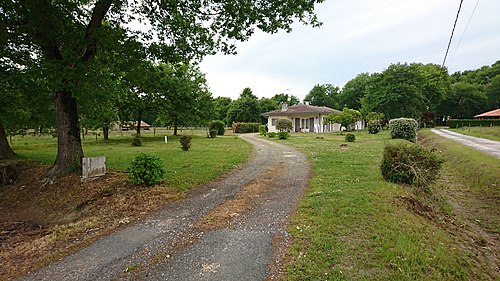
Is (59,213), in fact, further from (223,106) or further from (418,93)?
(223,106)

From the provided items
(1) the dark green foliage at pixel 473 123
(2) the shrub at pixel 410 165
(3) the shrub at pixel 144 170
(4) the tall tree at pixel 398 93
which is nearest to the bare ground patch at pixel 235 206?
(3) the shrub at pixel 144 170

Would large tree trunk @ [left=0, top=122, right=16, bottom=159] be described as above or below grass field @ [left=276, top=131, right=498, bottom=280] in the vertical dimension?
above

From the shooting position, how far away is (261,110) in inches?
2240

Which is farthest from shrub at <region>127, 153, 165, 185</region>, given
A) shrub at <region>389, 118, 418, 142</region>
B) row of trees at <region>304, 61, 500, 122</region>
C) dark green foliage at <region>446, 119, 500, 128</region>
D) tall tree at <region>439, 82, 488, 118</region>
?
tall tree at <region>439, 82, 488, 118</region>

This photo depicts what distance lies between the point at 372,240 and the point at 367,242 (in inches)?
4.8

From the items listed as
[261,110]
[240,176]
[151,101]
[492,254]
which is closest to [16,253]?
[240,176]

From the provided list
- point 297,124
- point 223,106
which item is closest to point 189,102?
point 297,124

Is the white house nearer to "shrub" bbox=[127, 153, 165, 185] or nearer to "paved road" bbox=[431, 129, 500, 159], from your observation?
"paved road" bbox=[431, 129, 500, 159]

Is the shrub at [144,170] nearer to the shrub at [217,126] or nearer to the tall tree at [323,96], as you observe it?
the shrub at [217,126]

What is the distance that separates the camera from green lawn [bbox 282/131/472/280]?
3.52 m

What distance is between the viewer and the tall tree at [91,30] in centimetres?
745

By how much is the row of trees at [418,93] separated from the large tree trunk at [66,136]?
118ft

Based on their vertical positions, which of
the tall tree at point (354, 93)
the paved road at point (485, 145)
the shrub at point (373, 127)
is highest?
the tall tree at point (354, 93)

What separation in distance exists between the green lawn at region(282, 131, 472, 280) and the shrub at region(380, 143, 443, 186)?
88 centimetres
